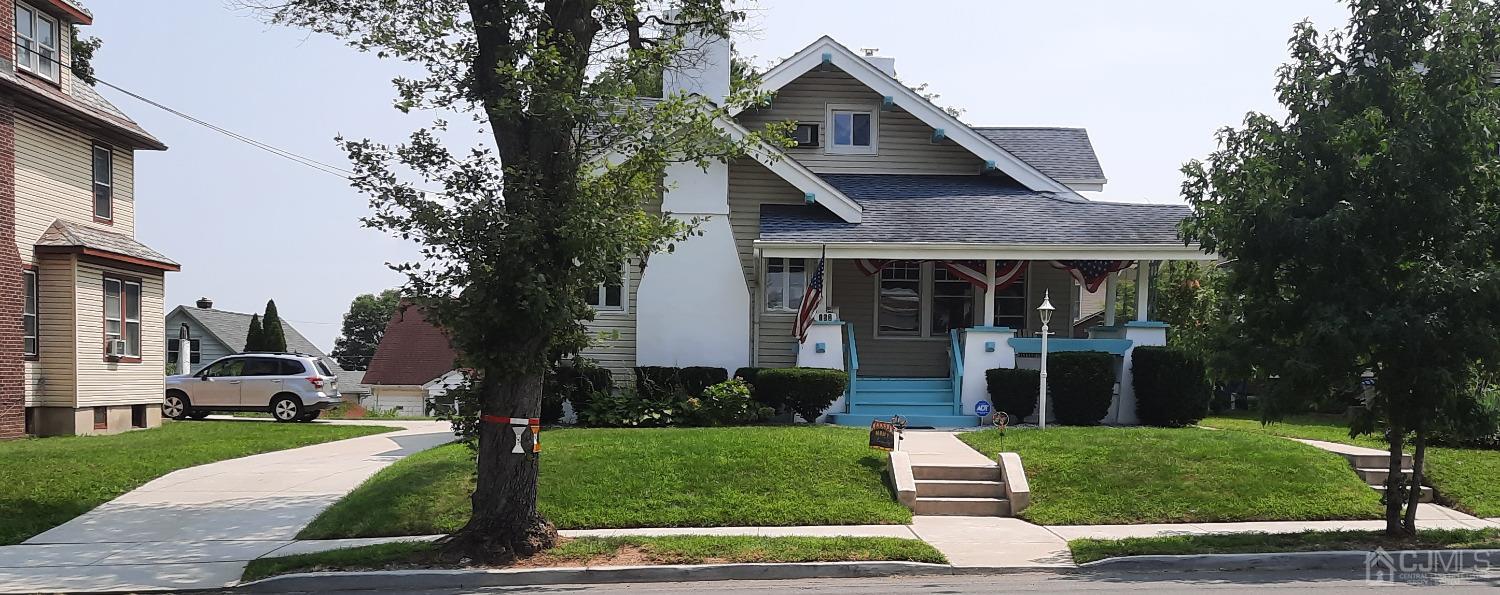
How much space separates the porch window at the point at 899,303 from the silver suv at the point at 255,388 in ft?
41.6

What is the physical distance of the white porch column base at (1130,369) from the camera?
1966 cm

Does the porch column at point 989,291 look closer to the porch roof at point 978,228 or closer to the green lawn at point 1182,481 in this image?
the porch roof at point 978,228

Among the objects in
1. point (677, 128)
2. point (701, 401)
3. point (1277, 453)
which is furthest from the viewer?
point (701, 401)

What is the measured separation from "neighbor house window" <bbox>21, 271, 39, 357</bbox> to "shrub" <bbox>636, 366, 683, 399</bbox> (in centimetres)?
1044

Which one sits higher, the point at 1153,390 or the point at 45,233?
the point at 45,233

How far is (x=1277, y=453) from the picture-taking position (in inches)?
555

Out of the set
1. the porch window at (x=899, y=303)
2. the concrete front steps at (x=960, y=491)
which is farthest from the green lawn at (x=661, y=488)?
the porch window at (x=899, y=303)

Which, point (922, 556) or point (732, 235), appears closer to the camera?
point (922, 556)

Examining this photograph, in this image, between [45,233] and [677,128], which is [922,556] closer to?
[677,128]

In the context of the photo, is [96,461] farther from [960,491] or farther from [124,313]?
[960,491]

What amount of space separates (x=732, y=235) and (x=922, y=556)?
11.0 m

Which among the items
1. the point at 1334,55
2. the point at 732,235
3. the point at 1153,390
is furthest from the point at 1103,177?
the point at 1334,55

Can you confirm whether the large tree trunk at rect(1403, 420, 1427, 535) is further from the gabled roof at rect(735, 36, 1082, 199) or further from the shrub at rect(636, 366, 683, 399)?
the gabled roof at rect(735, 36, 1082, 199)

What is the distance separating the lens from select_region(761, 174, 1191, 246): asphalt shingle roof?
64.0 feet
